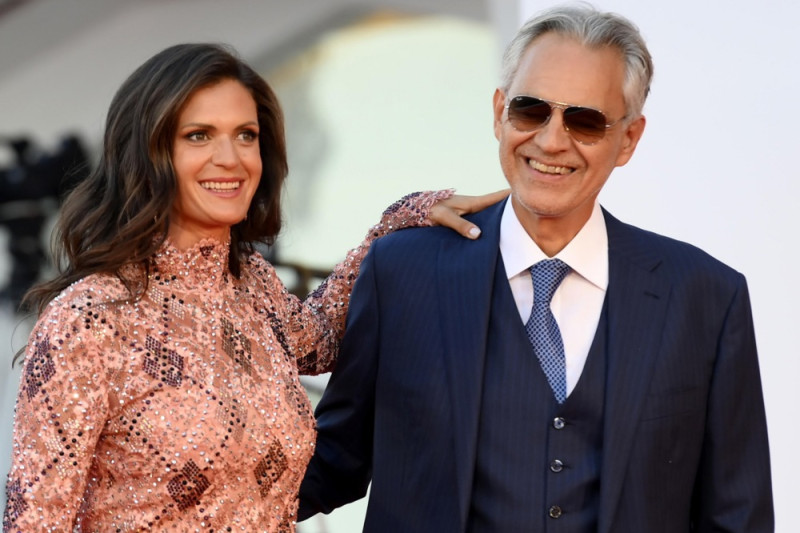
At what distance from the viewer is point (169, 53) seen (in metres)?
1.79

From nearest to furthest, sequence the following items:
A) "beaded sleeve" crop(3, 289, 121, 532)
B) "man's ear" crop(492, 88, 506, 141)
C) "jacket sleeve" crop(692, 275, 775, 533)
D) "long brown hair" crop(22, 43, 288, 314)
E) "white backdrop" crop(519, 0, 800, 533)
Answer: "beaded sleeve" crop(3, 289, 121, 532), "long brown hair" crop(22, 43, 288, 314), "jacket sleeve" crop(692, 275, 775, 533), "man's ear" crop(492, 88, 506, 141), "white backdrop" crop(519, 0, 800, 533)

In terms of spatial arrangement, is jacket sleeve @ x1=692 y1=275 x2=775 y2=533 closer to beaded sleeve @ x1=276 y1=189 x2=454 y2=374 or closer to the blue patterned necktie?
the blue patterned necktie

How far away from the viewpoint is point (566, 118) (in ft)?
6.07

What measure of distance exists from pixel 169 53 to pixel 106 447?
60 cm

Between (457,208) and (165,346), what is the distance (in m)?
0.60

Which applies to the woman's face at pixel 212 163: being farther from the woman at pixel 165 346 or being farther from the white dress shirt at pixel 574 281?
the white dress shirt at pixel 574 281

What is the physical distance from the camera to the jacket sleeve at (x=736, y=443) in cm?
182

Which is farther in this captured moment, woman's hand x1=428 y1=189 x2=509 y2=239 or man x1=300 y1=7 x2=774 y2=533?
woman's hand x1=428 y1=189 x2=509 y2=239

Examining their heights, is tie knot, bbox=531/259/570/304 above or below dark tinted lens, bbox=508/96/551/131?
below

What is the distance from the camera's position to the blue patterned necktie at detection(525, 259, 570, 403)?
1825mm

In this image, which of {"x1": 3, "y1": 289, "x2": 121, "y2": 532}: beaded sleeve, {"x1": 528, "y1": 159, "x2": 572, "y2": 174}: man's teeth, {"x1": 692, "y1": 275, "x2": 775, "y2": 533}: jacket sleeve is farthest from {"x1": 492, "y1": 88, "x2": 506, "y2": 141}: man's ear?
{"x1": 3, "y1": 289, "x2": 121, "y2": 532}: beaded sleeve

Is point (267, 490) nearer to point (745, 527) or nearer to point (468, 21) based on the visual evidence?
point (745, 527)

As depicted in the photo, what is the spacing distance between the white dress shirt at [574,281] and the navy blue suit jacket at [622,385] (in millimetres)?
26

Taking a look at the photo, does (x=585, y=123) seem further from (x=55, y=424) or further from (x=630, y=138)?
(x=55, y=424)
